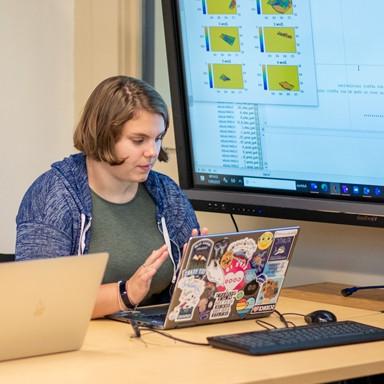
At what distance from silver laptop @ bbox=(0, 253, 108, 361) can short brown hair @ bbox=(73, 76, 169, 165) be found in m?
0.64

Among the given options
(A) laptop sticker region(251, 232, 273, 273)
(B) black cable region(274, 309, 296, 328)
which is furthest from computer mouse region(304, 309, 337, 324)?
(A) laptop sticker region(251, 232, 273, 273)

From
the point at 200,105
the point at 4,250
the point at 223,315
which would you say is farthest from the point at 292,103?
the point at 4,250

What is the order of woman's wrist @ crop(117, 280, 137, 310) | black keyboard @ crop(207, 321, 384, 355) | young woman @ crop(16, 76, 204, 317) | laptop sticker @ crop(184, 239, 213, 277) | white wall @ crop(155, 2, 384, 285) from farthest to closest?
white wall @ crop(155, 2, 384, 285), young woman @ crop(16, 76, 204, 317), woman's wrist @ crop(117, 280, 137, 310), laptop sticker @ crop(184, 239, 213, 277), black keyboard @ crop(207, 321, 384, 355)

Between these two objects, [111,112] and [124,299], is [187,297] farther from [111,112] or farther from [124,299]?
[111,112]

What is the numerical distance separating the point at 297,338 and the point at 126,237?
2.22ft

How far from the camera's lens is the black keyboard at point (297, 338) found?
7.09 feet

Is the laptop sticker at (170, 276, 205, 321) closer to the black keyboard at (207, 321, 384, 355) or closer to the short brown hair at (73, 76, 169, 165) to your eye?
the black keyboard at (207, 321, 384, 355)

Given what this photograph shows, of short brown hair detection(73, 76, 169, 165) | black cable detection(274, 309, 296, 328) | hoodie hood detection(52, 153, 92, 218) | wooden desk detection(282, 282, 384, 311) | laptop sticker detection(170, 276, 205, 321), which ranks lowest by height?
wooden desk detection(282, 282, 384, 311)

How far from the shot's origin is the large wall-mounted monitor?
2820mm

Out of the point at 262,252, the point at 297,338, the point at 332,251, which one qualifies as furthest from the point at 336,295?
the point at 297,338

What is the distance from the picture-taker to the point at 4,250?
3607mm

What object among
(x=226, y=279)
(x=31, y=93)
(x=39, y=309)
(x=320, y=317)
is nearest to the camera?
(x=39, y=309)

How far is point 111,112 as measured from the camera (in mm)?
2688

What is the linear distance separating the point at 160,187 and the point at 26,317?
3.08 ft
